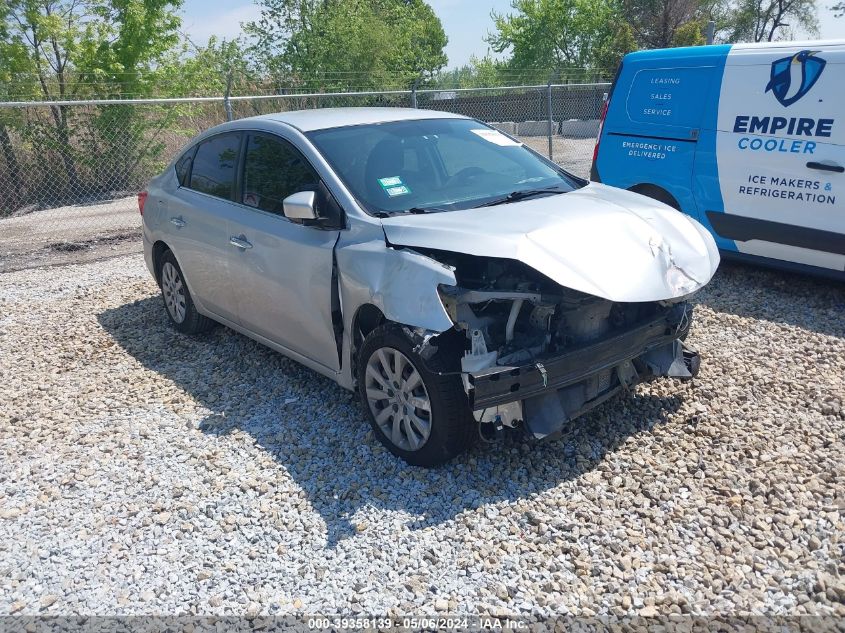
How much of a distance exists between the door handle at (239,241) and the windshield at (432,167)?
2.67 feet

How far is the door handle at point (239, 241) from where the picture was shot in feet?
15.3

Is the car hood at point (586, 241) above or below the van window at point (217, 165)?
below

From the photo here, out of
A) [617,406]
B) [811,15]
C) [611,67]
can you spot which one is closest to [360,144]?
[617,406]

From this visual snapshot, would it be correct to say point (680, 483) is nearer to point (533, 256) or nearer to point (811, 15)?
point (533, 256)

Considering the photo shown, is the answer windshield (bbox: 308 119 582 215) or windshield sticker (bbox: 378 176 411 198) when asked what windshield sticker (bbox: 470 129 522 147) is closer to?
windshield (bbox: 308 119 582 215)

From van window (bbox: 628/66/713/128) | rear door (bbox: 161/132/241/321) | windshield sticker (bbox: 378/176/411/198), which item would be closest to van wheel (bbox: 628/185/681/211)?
van window (bbox: 628/66/713/128)

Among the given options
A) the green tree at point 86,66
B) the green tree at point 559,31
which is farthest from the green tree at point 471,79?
the green tree at point 86,66

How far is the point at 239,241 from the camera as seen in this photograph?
475cm

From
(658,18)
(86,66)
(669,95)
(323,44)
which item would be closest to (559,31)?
(658,18)

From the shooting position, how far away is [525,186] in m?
4.49

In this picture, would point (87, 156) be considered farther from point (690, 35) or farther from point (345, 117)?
point (690, 35)

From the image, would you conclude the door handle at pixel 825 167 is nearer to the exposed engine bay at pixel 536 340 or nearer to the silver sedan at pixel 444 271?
the silver sedan at pixel 444 271

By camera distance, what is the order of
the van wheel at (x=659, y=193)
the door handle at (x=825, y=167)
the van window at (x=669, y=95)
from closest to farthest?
the door handle at (x=825, y=167) → the van window at (x=669, y=95) → the van wheel at (x=659, y=193)

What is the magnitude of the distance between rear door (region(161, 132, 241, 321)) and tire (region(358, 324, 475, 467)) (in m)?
1.63
